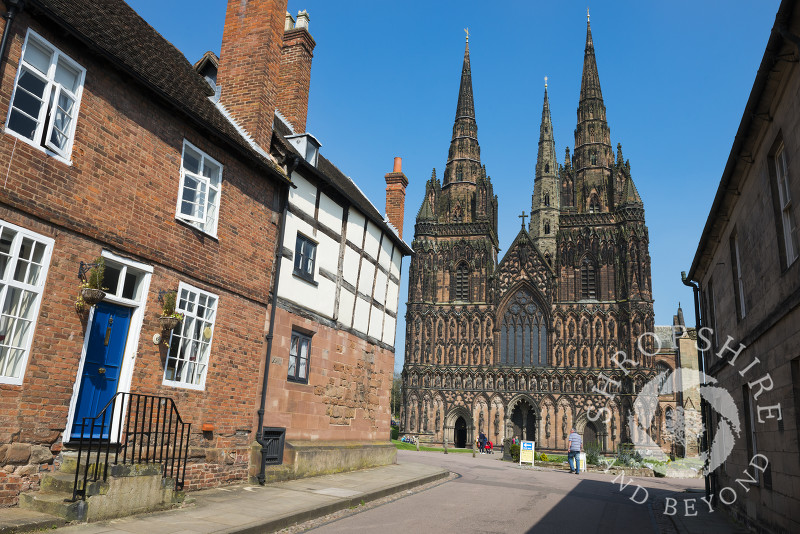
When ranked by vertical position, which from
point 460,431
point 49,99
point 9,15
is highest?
point 9,15

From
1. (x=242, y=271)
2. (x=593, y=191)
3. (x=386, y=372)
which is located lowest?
(x=386, y=372)

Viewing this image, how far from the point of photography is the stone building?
7.11 m

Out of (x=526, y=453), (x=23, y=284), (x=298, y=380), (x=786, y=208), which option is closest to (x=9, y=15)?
(x=23, y=284)

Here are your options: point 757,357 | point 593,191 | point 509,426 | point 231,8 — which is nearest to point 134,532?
point 757,357

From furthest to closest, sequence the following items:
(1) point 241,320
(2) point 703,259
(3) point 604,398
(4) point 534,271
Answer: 1. (4) point 534,271
2. (3) point 604,398
3. (2) point 703,259
4. (1) point 241,320

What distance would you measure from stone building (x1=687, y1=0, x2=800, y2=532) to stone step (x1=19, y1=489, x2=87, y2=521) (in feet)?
27.8

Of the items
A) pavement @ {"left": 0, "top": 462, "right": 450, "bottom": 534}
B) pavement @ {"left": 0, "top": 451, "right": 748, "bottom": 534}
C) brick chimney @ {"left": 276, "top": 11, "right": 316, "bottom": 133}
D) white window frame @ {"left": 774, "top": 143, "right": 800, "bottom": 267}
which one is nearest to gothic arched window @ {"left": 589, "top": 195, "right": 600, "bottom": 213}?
pavement @ {"left": 0, "top": 451, "right": 748, "bottom": 534}

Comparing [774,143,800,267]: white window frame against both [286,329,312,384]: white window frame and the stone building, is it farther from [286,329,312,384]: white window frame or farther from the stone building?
[286,329,312,384]: white window frame

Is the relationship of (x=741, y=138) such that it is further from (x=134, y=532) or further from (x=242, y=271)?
(x=134, y=532)

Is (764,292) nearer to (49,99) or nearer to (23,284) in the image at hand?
(23,284)

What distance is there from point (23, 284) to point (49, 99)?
239 cm

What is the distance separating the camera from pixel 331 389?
1402cm

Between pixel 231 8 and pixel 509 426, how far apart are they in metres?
39.3

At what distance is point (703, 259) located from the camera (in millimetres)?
14305
